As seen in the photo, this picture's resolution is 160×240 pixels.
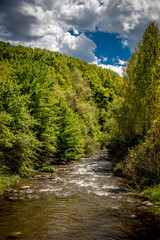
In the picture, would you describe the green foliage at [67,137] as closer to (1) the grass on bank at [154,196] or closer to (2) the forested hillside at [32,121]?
(2) the forested hillside at [32,121]

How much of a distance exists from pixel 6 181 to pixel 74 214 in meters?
6.79

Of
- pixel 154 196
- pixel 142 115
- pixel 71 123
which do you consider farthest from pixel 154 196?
pixel 71 123

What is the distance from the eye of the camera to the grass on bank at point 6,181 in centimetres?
1246

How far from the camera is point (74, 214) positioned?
29.9 feet

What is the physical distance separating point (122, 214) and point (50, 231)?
3779mm

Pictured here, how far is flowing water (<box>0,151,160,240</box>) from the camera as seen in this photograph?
707cm

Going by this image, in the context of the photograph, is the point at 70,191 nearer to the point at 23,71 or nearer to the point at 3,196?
the point at 3,196

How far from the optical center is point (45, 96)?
23.2 metres

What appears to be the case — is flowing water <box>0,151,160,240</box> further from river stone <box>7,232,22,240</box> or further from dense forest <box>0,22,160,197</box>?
dense forest <box>0,22,160,197</box>

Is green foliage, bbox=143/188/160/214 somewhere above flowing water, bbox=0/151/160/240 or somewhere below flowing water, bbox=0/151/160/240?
above

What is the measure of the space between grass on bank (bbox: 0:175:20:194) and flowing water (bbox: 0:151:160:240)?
1.79 ft

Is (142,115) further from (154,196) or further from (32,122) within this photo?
(32,122)

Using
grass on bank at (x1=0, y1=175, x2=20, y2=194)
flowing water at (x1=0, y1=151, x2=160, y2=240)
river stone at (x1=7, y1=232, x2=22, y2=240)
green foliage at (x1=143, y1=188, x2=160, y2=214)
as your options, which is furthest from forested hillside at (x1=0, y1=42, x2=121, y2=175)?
green foliage at (x1=143, y1=188, x2=160, y2=214)

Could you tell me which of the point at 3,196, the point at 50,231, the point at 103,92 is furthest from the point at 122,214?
the point at 103,92
